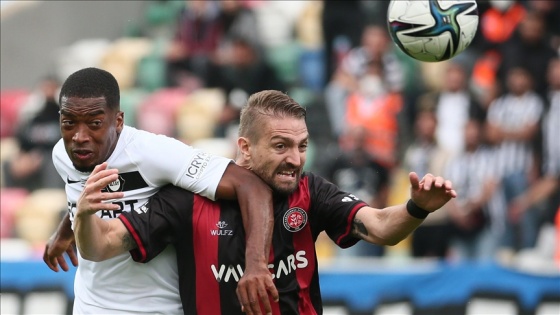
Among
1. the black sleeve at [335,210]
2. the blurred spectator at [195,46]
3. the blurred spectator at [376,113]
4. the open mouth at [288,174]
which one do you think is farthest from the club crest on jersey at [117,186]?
the blurred spectator at [195,46]

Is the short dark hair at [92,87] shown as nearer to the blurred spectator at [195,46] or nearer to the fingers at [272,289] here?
the fingers at [272,289]

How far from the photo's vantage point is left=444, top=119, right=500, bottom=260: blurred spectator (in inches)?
397

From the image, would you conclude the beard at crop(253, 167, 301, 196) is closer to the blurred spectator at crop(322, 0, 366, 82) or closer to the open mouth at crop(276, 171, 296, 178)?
the open mouth at crop(276, 171, 296, 178)

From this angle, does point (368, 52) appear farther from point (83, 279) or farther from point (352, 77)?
point (83, 279)

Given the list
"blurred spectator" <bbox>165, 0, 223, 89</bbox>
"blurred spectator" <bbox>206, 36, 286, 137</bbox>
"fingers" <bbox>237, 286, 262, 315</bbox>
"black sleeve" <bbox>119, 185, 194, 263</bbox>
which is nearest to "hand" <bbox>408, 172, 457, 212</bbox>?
"fingers" <bbox>237, 286, 262, 315</bbox>

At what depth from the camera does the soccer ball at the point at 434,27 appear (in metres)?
5.86

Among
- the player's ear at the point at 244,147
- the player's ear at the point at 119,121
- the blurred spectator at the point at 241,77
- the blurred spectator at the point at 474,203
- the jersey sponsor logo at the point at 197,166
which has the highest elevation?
the blurred spectator at the point at 241,77

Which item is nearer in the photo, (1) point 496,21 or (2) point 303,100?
(1) point 496,21

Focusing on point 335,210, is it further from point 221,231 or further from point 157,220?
point 157,220

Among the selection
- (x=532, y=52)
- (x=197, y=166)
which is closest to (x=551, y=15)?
(x=532, y=52)

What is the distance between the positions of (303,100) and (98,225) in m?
7.13

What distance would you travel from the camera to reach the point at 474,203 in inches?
398

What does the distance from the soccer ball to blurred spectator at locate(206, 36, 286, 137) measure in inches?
234

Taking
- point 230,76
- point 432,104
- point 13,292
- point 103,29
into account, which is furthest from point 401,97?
point 103,29
